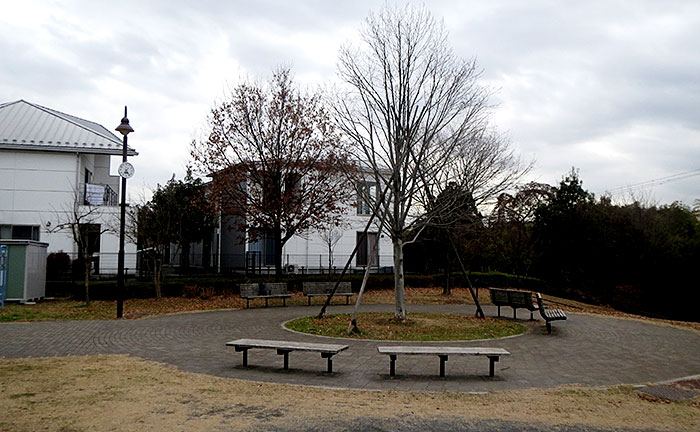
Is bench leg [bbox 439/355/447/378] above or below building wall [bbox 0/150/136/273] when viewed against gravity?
below

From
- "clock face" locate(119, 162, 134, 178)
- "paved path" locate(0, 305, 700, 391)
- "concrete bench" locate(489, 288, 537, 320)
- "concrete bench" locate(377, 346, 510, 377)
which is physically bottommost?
"paved path" locate(0, 305, 700, 391)

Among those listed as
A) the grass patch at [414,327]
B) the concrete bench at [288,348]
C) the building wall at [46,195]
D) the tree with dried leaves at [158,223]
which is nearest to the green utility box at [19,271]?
the tree with dried leaves at [158,223]

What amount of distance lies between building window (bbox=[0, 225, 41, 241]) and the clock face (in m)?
13.7

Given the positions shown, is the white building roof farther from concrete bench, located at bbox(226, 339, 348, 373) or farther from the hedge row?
concrete bench, located at bbox(226, 339, 348, 373)

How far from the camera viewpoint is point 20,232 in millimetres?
25750

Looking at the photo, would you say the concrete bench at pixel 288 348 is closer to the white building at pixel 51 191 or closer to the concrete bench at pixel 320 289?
the concrete bench at pixel 320 289

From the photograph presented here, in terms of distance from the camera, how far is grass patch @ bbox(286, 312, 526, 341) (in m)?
11.9

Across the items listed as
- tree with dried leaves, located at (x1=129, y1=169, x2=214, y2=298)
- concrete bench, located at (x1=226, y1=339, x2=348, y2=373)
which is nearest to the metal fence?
tree with dried leaves, located at (x1=129, y1=169, x2=214, y2=298)

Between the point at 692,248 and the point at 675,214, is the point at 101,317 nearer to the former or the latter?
the point at 692,248

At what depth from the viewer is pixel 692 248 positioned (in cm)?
2370

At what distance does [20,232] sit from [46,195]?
2.19m

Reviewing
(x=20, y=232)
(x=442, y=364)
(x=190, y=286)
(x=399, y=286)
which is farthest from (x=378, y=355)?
(x=20, y=232)

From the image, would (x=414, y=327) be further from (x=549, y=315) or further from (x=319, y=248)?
(x=319, y=248)

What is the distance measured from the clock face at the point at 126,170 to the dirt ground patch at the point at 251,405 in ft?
26.6
